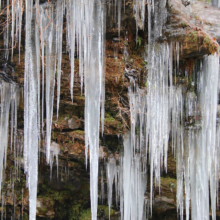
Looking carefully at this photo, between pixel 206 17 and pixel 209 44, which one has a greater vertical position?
pixel 206 17

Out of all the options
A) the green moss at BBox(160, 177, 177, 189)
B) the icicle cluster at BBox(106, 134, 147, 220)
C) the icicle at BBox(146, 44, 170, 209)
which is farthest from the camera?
the green moss at BBox(160, 177, 177, 189)

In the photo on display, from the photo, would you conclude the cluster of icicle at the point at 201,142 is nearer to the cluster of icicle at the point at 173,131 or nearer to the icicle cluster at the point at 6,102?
the cluster of icicle at the point at 173,131

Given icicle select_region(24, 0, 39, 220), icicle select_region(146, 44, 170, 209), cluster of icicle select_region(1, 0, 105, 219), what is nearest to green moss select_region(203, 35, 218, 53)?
icicle select_region(146, 44, 170, 209)

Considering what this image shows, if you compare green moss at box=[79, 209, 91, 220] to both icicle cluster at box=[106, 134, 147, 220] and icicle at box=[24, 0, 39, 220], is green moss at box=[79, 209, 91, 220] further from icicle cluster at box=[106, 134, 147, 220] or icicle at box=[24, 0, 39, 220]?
icicle at box=[24, 0, 39, 220]

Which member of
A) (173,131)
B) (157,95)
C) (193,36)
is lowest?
(173,131)

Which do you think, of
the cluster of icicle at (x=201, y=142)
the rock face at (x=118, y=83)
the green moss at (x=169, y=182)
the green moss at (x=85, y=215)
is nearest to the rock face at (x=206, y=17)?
the rock face at (x=118, y=83)

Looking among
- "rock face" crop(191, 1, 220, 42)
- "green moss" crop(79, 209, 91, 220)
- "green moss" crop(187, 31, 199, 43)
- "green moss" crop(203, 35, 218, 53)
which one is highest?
"rock face" crop(191, 1, 220, 42)

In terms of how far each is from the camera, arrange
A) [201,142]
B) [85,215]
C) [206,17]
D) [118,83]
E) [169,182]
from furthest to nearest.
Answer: [85,215] → [169,182] → [206,17] → [201,142] → [118,83]

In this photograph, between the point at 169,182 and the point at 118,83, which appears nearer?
the point at 118,83

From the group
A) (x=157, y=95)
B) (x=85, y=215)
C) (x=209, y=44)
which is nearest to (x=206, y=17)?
(x=209, y=44)

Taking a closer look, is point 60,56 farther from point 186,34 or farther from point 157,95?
point 186,34

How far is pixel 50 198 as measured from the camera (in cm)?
639

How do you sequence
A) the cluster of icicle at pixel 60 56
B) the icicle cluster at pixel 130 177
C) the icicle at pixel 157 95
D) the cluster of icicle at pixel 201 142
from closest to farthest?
1. the cluster of icicle at pixel 60 56
2. the icicle at pixel 157 95
3. the cluster of icicle at pixel 201 142
4. the icicle cluster at pixel 130 177

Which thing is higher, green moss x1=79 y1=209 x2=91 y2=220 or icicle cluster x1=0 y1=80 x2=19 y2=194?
icicle cluster x1=0 y1=80 x2=19 y2=194
